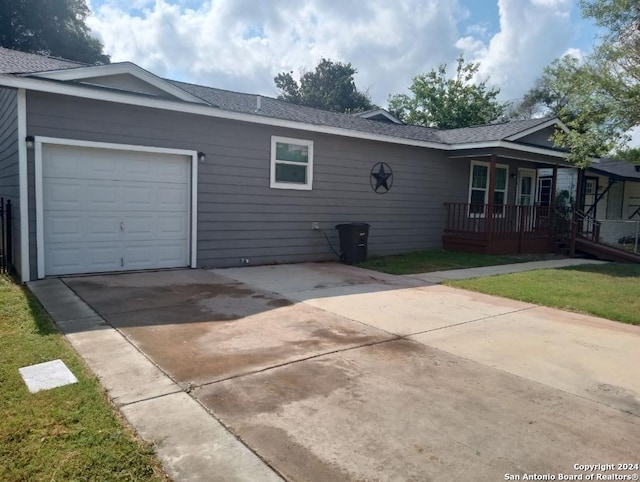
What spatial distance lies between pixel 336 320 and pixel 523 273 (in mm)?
5893

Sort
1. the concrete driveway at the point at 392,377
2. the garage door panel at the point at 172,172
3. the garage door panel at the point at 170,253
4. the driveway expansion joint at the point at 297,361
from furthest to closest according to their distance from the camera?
the garage door panel at the point at 170,253
the garage door panel at the point at 172,172
the driveway expansion joint at the point at 297,361
the concrete driveway at the point at 392,377

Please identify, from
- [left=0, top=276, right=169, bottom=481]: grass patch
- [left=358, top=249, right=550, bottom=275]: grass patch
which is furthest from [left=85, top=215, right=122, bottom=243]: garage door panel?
[left=358, top=249, right=550, bottom=275]: grass patch

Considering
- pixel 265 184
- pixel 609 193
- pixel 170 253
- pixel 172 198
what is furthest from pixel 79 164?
pixel 609 193

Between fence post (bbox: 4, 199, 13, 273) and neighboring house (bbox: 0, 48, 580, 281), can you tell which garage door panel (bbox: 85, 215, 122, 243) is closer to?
neighboring house (bbox: 0, 48, 580, 281)

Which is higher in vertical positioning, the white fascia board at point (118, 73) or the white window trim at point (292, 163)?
the white fascia board at point (118, 73)

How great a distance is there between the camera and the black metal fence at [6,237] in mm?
7996

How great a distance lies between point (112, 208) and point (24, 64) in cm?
273

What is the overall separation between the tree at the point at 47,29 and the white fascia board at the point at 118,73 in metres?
21.6

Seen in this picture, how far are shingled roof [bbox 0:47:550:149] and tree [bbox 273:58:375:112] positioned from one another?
80.0 ft

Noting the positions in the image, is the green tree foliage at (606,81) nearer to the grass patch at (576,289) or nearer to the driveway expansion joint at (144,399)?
the grass patch at (576,289)

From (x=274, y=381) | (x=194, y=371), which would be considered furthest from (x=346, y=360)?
(x=194, y=371)

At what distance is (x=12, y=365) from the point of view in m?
3.74

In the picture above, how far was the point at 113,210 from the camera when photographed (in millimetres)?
7945

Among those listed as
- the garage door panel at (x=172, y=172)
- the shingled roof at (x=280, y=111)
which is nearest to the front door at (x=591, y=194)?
the shingled roof at (x=280, y=111)
